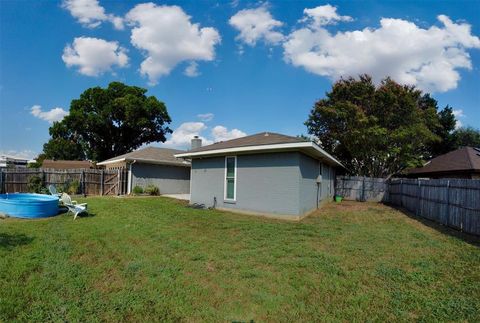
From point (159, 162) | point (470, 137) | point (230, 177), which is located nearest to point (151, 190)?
point (159, 162)

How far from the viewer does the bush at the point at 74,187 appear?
16000 mm

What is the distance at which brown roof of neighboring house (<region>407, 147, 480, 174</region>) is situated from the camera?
15.5m

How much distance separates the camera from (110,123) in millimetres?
33750

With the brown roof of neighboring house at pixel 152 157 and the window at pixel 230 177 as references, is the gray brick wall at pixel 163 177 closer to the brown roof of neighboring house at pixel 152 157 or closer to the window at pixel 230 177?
the brown roof of neighboring house at pixel 152 157

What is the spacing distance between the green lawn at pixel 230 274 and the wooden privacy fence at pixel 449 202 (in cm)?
122

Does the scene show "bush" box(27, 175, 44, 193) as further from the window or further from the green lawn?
the window

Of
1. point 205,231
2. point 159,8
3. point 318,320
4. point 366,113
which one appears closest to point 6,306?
point 318,320

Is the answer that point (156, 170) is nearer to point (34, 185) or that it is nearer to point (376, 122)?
point (34, 185)

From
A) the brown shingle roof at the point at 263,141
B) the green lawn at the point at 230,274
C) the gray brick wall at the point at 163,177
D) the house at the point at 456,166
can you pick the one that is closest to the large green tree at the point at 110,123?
the gray brick wall at the point at 163,177

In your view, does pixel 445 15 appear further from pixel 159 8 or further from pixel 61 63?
pixel 61 63

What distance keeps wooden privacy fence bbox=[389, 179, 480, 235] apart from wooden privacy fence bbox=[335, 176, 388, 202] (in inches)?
215

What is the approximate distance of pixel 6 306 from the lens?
317 cm

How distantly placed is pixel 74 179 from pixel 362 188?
63.8ft

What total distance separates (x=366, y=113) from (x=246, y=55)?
435 inches
